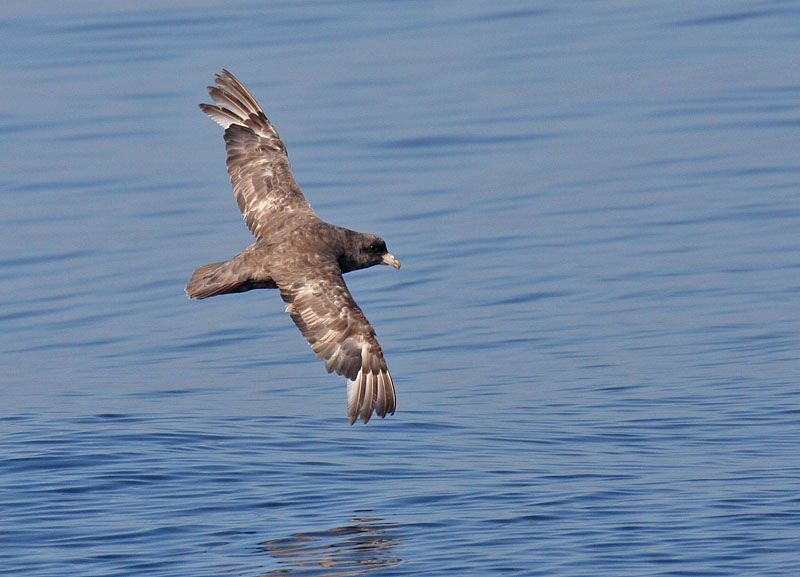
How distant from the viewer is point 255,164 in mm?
15461

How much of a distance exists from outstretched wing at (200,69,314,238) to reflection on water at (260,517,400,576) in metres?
3.10

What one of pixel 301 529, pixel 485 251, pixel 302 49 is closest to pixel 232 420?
pixel 301 529

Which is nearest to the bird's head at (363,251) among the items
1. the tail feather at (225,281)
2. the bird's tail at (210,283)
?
the tail feather at (225,281)

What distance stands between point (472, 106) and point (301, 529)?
15281 millimetres

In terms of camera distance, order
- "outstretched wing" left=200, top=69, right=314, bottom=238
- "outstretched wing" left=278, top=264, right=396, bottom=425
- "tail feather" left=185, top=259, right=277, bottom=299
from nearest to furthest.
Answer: "outstretched wing" left=278, top=264, right=396, bottom=425
"tail feather" left=185, top=259, right=277, bottom=299
"outstretched wing" left=200, top=69, right=314, bottom=238

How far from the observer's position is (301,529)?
13.0 metres

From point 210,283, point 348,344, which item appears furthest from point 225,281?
point 348,344

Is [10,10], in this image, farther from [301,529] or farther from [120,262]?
[301,529]

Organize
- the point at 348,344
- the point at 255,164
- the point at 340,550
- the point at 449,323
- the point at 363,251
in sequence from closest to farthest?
the point at 340,550, the point at 348,344, the point at 363,251, the point at 255,164, the point at 449,323

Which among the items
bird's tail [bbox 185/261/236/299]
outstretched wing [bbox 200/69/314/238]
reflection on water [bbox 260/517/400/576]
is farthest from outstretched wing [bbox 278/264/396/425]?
outstretched wing [bbox 200/69/314/238]

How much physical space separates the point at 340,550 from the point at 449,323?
6.77 m

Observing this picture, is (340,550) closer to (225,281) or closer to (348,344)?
(348,344)

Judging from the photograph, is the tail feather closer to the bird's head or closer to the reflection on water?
the bird's head

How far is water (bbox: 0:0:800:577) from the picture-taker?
42.2ft
